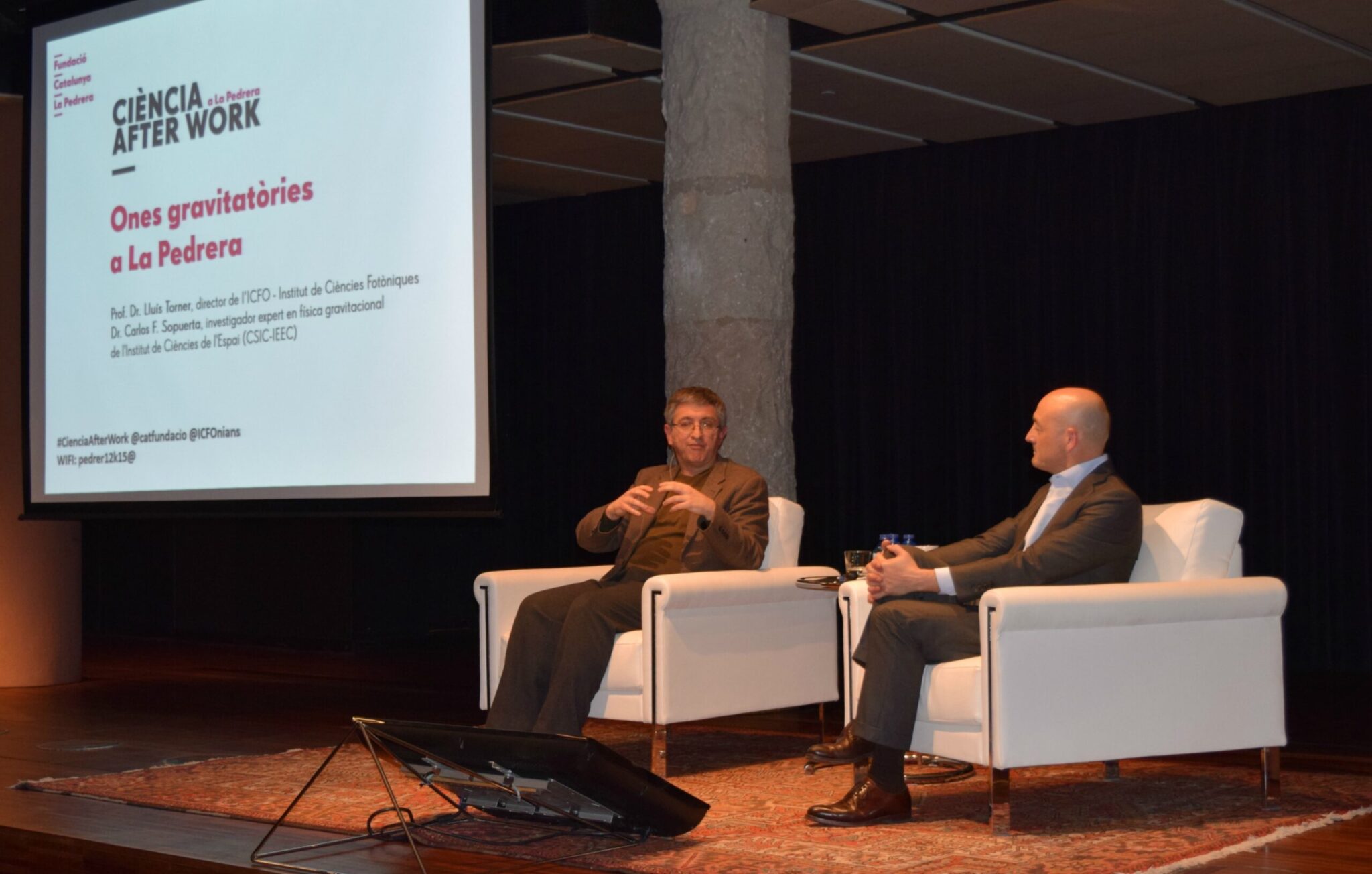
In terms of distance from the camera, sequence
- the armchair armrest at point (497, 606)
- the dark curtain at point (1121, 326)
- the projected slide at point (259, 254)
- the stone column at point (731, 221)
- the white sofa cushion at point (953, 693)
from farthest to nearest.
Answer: the dark curtain at point (1121, 326) → the stone column at point (731, 221) → the projected slide at point (259, 254) → the armchair armrest at point (497, 606) → the white sofa cushion at point (953, 693)

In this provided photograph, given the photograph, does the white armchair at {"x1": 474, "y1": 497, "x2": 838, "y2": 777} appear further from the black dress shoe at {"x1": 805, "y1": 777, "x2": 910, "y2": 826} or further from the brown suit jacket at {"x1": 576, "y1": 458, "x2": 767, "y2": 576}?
the black dress shoe at {"x1": 805, "y1": 777, "x2": 910, "y2": 826}

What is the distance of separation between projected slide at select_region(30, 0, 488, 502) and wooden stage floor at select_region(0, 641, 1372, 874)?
36.8 inches

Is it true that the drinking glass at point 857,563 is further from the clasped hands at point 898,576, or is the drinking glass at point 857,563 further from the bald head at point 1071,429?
the bald head at point 1071,429

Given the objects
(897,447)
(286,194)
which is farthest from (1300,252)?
(286,194)

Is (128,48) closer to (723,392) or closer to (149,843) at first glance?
(723,392)

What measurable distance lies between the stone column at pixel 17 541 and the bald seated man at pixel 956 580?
4.98 metres

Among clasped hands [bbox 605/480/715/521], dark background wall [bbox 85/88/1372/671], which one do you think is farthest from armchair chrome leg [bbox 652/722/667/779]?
dark background wall [bbox 85/88/1372/671]

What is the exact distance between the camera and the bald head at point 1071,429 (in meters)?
4.11

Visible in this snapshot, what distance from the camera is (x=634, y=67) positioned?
282 inches

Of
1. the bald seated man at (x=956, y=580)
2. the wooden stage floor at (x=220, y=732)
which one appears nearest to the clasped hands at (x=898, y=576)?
the bald seated man at (x=956, y=580)

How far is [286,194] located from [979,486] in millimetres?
4936

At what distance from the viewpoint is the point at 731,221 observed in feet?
19.0

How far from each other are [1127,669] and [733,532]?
1293 mm

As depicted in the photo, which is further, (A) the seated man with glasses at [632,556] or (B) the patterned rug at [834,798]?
(A) the seated man with glasses at [632,556]
